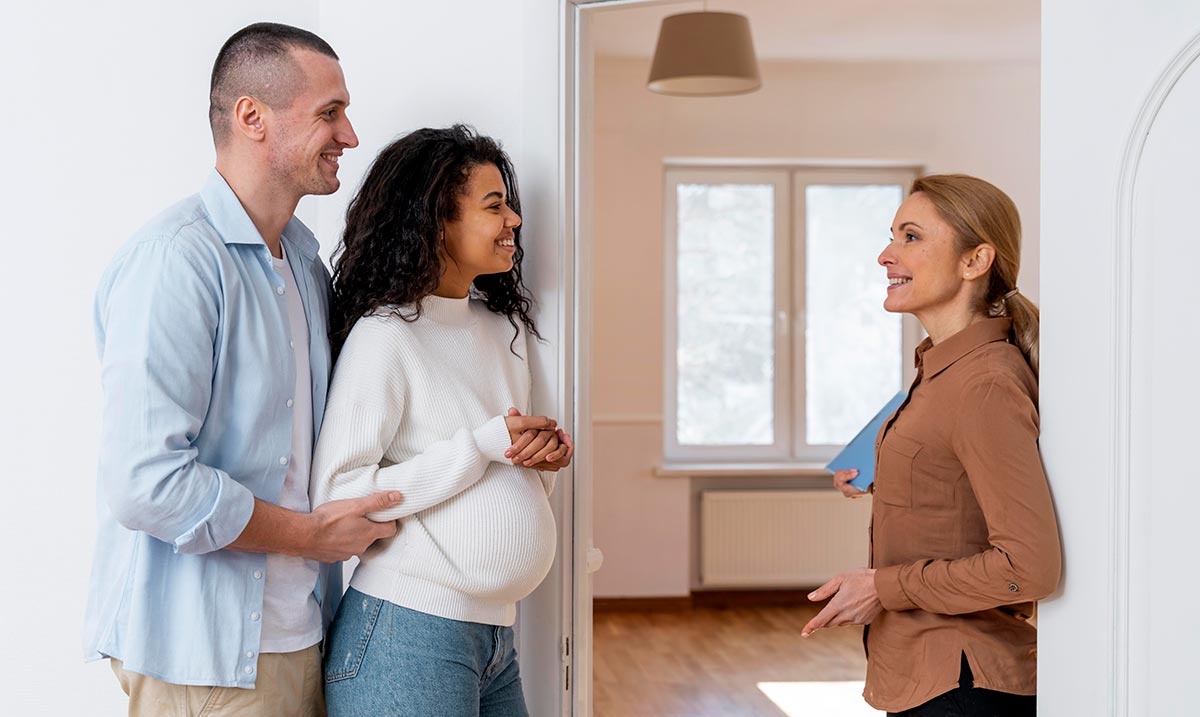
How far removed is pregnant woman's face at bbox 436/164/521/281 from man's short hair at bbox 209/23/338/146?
316mm

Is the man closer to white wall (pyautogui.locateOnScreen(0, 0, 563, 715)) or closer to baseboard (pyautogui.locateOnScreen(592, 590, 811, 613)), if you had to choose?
white wall (pyautogui.locateOnScreen(0, 0, 563, 715))

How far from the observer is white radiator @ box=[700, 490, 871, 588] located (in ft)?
19.4

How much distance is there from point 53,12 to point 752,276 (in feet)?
14.3

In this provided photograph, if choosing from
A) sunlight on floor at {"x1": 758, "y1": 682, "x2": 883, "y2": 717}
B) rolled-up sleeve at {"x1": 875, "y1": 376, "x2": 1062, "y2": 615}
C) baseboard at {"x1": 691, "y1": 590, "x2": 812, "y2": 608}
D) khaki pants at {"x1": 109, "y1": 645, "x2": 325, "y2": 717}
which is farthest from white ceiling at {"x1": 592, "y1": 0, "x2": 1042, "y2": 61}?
khaki pants at {"x1": 109, "y1": 645, "x2": 325, "y2": 717}

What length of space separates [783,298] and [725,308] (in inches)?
12.9

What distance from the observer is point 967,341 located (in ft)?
5.39

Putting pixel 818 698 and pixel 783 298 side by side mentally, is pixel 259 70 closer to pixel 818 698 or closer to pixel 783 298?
pixel 818 698

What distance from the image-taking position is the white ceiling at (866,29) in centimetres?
480

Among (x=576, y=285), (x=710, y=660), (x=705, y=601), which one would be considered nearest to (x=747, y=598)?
(x=705, y=601)

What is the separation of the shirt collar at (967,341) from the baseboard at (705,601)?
14.4ft

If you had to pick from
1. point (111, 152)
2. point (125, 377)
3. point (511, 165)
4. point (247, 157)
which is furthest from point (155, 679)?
point (111, 152)

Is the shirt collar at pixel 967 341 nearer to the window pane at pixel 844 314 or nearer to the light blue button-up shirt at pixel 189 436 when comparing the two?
the light blue button-up shirt at pixel 189 436

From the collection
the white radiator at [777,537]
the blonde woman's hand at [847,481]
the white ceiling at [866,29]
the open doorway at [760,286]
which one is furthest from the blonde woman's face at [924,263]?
the white radiator at [777,537]

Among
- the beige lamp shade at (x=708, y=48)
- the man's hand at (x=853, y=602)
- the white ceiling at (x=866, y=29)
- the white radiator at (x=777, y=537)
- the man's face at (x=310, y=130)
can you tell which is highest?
the white ceiling at (x=866, y=29)
